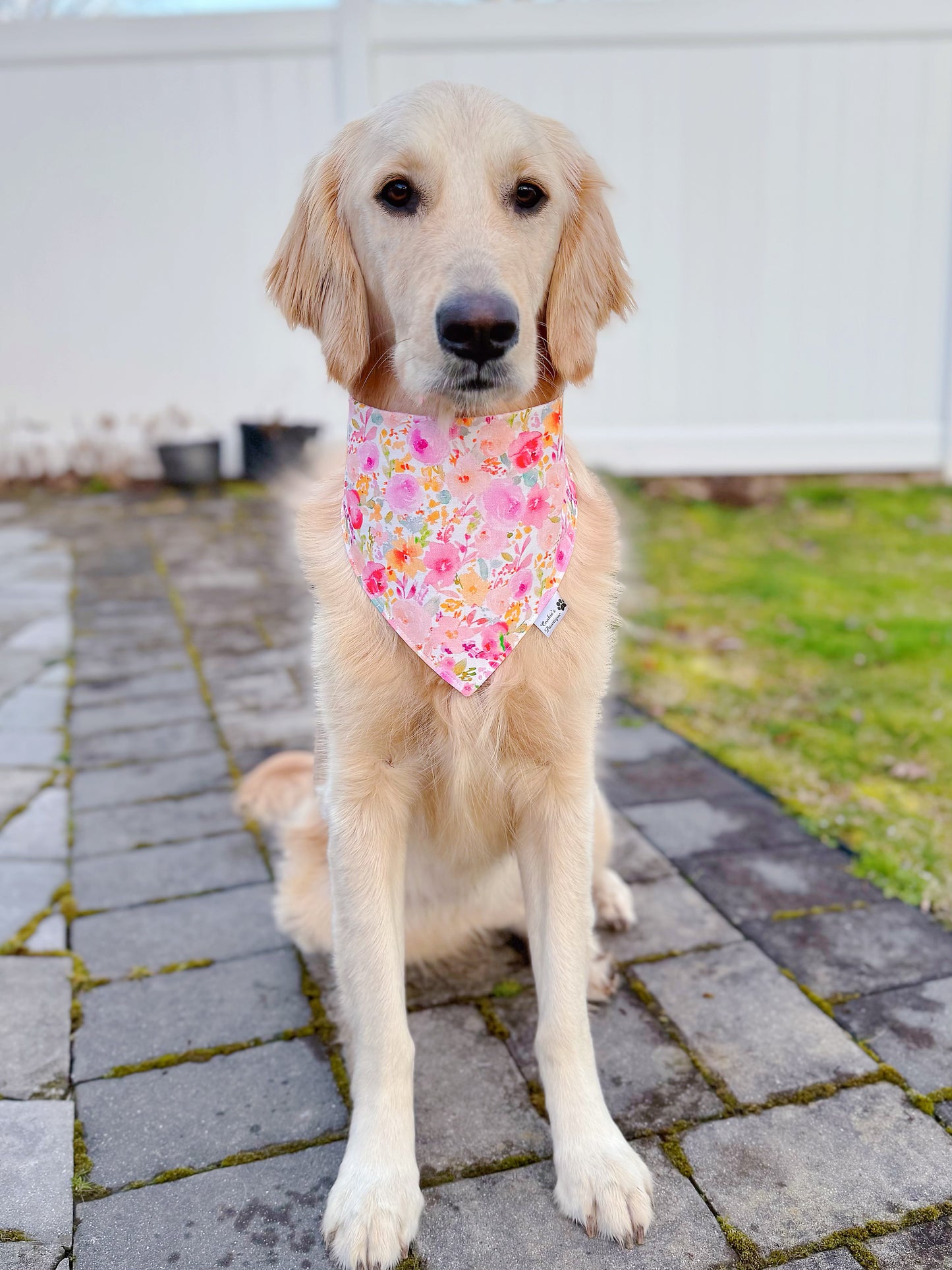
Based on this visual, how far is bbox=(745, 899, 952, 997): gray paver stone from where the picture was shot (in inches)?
86.2

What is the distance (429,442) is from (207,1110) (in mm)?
1270

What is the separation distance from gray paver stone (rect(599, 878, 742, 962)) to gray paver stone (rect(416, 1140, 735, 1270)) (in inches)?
25.3

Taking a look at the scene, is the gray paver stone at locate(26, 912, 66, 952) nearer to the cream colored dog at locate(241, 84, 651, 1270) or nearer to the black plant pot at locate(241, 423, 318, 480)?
the cream colored dog at locate(241, 84, 651, 1270)

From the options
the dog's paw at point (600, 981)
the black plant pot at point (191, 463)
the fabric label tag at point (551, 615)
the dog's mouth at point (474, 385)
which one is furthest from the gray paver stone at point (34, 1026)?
the black plant pot at point (191, 463)

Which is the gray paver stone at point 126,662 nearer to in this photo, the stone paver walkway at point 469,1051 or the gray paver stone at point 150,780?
the stone paver walkway at point 469,1051

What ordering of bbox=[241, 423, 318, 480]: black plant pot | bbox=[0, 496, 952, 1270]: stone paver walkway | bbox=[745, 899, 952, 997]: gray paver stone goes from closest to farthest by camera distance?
bbox=[0, 496, 952, 1270]: stone paver walkway, bbox=[745, 899, 952, 997]: gray paver stone, bbox=[241, 423, 318, 480]: black plant pot

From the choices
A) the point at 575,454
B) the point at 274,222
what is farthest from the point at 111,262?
the point at 575,454

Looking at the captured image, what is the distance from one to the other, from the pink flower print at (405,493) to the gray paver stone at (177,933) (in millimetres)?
1166

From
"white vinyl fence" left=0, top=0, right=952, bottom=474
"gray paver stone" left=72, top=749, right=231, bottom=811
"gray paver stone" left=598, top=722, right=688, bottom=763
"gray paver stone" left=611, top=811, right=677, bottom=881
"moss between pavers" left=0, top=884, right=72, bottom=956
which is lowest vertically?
"moss between pavers" left=0, top=884, right=72, bottom=956

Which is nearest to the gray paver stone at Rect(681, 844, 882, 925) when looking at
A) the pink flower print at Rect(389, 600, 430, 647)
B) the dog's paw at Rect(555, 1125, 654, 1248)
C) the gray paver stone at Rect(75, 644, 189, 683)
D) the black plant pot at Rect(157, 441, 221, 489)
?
the dog's paw at Rect(555, 1125, 654, 1248)

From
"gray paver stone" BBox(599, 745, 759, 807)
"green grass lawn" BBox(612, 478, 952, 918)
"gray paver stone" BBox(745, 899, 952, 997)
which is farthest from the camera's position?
"gray paver stone" BBox(599, 745, 759, 807)

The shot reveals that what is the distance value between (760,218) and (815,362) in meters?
1.03

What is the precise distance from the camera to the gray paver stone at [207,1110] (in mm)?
1785

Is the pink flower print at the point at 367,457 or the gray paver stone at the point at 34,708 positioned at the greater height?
the pink flower print at the point at 367,457
